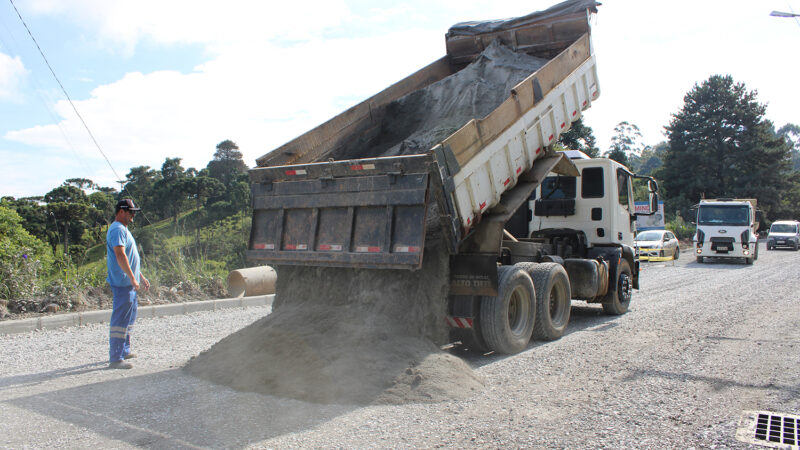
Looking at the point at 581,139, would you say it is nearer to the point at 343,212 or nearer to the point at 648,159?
the point at 343,212

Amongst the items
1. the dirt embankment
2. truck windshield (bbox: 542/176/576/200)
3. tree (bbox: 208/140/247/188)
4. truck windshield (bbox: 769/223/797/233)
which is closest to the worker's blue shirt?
the dirt embankment

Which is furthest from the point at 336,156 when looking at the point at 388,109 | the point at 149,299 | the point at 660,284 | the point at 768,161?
the point at 768,161

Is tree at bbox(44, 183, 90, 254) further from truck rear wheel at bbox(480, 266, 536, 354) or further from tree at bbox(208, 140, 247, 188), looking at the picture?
truck rear wheel at bbox(480, 266, 536, 354)

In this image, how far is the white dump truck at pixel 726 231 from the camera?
2100 centimetres

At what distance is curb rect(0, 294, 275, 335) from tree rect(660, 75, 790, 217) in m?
47.7

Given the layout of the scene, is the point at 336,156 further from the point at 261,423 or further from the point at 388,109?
the point at 261,423

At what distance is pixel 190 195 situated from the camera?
108ft

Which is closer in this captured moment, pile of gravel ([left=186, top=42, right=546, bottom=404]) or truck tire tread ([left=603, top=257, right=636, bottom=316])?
pile of gravel ([left=186, top=42, right=546, bottom=404])

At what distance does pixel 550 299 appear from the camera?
7840mm

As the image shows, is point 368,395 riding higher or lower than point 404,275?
lower

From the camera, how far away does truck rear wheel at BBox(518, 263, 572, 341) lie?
7379mm

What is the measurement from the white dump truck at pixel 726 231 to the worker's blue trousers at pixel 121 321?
21.0 m

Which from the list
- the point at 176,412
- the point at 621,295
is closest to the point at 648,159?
the point at 621,295

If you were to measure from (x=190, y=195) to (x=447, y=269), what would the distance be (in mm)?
29416
